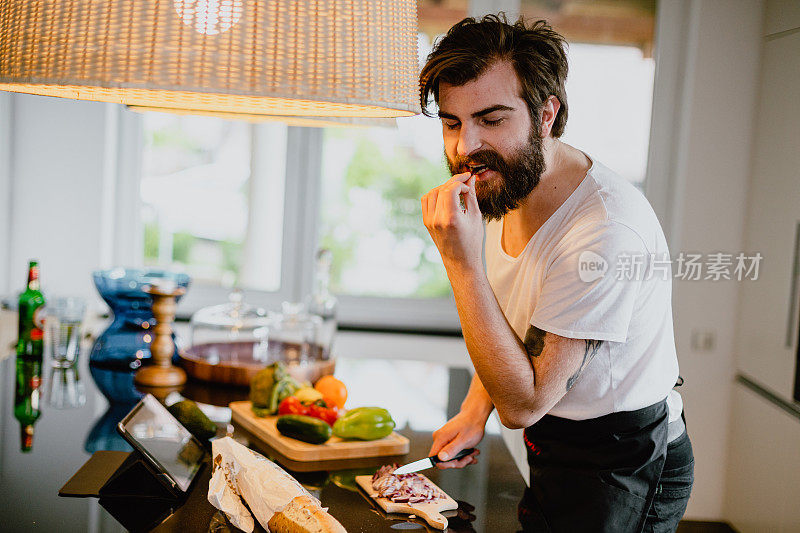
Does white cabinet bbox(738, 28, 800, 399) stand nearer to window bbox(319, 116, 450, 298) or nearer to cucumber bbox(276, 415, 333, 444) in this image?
window bbox(319, 116, 450, 298)

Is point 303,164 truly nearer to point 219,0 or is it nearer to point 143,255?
point 143,255

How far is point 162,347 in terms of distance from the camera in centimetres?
217

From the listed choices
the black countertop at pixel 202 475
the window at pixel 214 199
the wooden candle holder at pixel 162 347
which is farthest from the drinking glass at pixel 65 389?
the window at pixel 214 199

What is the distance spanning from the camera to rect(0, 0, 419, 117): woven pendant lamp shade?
0.93 meters

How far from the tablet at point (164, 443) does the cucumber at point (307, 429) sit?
0.18 m

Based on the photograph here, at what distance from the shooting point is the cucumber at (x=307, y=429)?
1648mm

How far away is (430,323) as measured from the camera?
3777 mm

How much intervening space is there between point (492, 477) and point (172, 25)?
1.06 meters

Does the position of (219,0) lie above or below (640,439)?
above

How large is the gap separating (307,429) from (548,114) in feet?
2.63

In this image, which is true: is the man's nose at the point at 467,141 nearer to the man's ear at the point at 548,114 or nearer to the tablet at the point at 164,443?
the man's ear at the point at 548,114

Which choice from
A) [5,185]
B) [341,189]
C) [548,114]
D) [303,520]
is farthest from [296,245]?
[303,520]

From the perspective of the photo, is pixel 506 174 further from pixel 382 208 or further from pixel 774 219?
pixel 382 208

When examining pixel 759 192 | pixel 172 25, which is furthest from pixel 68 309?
pixel 759 192
